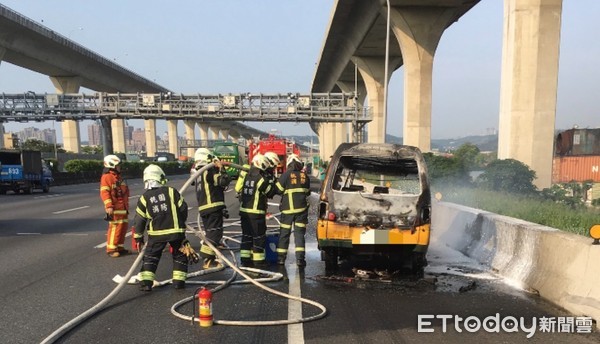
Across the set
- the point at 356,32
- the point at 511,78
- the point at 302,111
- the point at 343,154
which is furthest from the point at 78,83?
the point at 343,154

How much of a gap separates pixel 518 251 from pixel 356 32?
101ft

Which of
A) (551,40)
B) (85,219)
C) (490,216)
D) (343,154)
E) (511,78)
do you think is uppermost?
(551,40)

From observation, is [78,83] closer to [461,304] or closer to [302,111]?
[302,111]

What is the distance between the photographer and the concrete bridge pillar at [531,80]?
15617mm

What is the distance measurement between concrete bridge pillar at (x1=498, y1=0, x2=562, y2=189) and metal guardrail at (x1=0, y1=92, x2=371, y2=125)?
31.7 metres

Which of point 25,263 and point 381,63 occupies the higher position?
point 381,63

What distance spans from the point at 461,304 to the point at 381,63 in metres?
38.5

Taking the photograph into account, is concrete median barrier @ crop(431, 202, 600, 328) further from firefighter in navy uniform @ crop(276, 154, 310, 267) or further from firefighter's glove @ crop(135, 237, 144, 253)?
firefighter's glove @ crop(135, 237, 144, 253)

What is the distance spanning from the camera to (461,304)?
5.13m

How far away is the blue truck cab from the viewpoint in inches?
871

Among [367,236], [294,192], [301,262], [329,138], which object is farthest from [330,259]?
[329,138]

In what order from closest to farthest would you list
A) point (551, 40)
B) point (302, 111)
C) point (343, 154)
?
point (343, 154), point (551, 40), point (302, 111)

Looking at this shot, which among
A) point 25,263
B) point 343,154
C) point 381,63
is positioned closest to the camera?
point 343,154

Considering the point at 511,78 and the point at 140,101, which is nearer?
the point at 511,78
